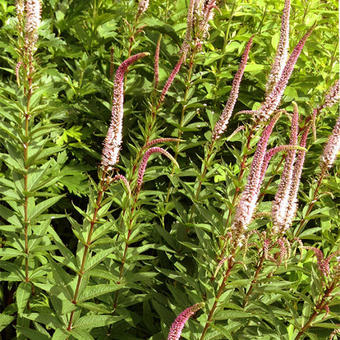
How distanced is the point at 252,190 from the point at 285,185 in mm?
400

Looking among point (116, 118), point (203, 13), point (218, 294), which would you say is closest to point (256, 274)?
point (218, 294)

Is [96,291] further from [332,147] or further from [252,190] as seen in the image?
[332,147]

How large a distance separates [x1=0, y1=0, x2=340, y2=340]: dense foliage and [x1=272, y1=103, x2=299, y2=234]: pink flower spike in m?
0.01

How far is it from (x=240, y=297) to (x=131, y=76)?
9.40 feet

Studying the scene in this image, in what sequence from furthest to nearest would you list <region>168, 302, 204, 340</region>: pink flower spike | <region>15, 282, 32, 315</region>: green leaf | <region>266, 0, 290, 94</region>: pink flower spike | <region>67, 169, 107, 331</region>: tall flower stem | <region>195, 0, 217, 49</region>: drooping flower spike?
<region>195, 0, 217, 49</region>: drooping flower spike, <region>15, 282, 32, 315</region>: green leaf, <region>266, 0, 290, 94</region>: pink flower spike, <region>67, 169, 107, 331</region>: tall flower stem, <region>168, 302, 204, 340</region>: pink flower spike

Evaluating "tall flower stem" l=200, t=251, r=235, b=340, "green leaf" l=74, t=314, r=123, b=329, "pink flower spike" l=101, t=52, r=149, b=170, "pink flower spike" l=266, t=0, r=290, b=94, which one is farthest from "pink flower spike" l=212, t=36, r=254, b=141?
"green leaf" l=74, t=314, r=123, b=329

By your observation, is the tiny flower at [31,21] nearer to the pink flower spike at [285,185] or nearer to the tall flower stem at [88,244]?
the tall flower stem at [88,244]

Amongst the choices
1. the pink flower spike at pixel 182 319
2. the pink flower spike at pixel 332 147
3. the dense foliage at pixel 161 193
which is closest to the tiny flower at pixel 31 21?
the dense foliage at pixel 161 193

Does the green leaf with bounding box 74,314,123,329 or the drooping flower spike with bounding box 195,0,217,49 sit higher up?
the drooping flower spike with bounding box 195,0,217,49

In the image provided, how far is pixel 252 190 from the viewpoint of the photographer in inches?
96.0

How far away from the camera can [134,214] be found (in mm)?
3297

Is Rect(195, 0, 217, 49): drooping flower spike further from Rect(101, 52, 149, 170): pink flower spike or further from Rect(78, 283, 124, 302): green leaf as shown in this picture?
Rect(78, 283, 124, 302): green leaf

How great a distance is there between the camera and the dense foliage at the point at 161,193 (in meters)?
2.93

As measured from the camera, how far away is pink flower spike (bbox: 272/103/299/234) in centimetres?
268
